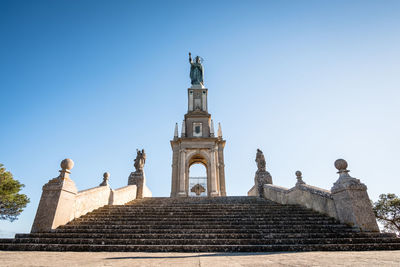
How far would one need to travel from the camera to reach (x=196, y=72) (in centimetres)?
2908

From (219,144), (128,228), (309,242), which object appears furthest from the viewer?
(219,144)

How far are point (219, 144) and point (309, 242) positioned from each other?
18037 mm

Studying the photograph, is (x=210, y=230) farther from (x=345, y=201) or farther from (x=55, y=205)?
(x=55, y=205)

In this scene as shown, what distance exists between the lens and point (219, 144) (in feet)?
76.3

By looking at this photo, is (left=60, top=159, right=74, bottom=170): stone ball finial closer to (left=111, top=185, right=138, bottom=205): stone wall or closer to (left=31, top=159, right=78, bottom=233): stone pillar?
(left=31, top=159, right=78, bottom=233): stone pillar

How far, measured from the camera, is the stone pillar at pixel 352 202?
6.41 metres

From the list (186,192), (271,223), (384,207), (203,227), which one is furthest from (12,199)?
(384,207)

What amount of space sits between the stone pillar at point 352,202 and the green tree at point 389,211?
16.6 meters

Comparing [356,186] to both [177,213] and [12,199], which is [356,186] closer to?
[177,213]

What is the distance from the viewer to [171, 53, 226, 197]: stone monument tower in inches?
806

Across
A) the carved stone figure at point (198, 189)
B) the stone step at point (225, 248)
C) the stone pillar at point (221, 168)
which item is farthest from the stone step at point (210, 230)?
the carved stone figure at point (198, 189)

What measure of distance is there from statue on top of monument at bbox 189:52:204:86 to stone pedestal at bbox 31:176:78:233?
22.9 m

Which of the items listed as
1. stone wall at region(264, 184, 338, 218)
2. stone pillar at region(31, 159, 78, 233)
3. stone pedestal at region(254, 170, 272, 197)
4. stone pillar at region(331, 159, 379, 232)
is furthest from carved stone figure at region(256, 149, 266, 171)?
stone pillar at region(31, 159, 78, 233)

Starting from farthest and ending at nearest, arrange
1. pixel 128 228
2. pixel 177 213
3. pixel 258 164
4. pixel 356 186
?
pixel 258 164 → pixel 177 213 → pixel 356 186 → pixel 128 228
